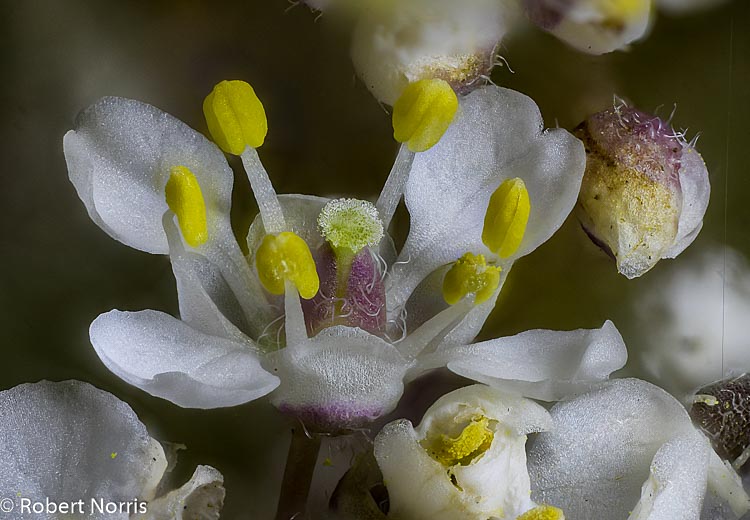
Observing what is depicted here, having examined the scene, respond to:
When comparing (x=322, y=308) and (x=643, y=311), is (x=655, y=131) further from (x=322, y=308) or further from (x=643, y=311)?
(x=322, y=308)

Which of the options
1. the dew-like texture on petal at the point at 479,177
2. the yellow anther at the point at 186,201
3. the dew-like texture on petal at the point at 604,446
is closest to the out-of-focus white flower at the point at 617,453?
the dew-like texture on petal at the point at 604,446

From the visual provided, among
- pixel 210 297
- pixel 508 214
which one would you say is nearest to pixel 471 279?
→ pixel 508 214

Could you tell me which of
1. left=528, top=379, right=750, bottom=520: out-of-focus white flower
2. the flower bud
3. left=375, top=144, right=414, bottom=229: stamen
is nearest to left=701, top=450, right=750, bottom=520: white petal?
left=528, top=379, right=750, bottom=520: out-of-focus white flower

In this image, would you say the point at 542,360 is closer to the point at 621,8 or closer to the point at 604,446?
the point at 604,446

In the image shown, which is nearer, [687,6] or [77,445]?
[77,445]

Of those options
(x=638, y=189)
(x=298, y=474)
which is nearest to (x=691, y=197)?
(x=638, y=189)

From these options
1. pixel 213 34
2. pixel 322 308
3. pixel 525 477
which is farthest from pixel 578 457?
A: pixel 213 34

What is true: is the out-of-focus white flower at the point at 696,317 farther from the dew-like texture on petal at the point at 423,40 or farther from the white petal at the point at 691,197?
the dew-like texture on petal at the point at 423,40

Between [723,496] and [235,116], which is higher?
[235,116]

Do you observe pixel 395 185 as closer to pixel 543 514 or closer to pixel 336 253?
pixel 336 253
